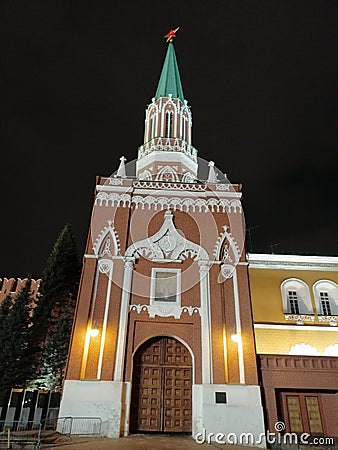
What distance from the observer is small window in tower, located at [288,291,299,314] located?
70.2ft

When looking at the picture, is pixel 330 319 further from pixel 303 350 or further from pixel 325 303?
pixel 303 350

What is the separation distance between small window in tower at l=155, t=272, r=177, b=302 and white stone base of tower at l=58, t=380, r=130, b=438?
419 centimetres

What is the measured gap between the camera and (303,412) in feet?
53.5

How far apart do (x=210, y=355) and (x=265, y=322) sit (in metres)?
5.87

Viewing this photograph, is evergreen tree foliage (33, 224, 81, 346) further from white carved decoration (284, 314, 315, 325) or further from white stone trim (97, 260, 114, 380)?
white carved decoration (284, 314, 315, 325)

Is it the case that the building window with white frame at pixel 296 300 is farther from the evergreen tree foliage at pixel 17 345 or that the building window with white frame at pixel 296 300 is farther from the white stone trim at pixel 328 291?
the evergreen tree foliage at pixel 17 345

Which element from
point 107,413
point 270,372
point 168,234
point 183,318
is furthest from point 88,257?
point 270,372

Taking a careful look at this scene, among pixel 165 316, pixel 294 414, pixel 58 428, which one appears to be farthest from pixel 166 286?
pixel 294 414

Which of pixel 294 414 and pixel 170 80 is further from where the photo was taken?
pixel 170 80

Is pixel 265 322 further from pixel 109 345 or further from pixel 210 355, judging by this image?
pixel 109 345

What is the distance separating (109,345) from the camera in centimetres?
1588

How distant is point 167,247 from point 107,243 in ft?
9.96

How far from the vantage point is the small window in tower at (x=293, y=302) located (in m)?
21.4

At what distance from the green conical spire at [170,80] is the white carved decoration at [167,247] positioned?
17488 mm
